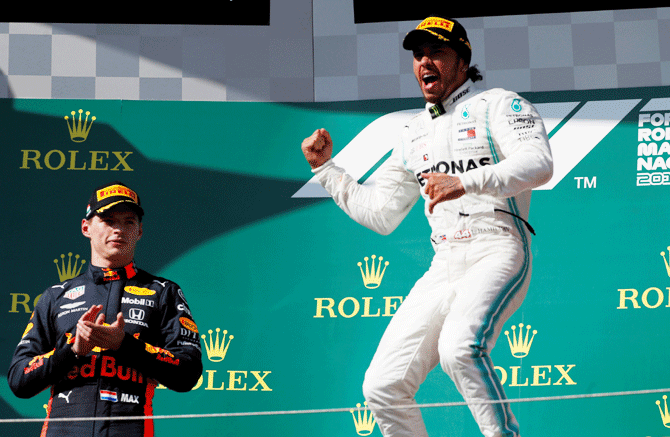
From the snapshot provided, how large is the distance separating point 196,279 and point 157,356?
1741 millimetres

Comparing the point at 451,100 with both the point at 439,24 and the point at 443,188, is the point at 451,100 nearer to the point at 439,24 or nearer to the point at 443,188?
the point at 439,24

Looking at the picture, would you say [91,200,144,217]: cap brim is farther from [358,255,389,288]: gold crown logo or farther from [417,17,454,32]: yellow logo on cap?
[358,255,389,288]: gold crown logo

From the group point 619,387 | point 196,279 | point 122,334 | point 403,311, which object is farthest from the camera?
point 196,279

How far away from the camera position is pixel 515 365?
11.9 ft

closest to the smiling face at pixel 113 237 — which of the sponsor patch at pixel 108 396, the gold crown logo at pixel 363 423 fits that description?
the sponsor patch at pixel 108 396

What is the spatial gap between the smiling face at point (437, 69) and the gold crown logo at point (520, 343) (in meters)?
1.66

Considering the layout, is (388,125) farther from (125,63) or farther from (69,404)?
(69,404)

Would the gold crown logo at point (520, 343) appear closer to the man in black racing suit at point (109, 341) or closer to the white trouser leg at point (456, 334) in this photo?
the white trouser leg at point (456, 334)

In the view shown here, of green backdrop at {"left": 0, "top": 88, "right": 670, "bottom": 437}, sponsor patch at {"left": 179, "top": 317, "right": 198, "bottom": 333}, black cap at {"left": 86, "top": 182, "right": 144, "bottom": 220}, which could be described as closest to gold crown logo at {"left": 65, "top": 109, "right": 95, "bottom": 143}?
green backdrop at {"left": 0, "top": 88, "right": 670, "bottom": 437}

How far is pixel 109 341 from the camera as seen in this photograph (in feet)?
6.56

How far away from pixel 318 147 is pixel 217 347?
160 centimetres

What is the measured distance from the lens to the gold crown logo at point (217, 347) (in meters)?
3.72

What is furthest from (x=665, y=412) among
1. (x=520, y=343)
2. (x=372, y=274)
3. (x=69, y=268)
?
(x=69, y=268)

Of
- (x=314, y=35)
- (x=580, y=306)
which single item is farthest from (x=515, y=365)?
(x=314, y=35)
